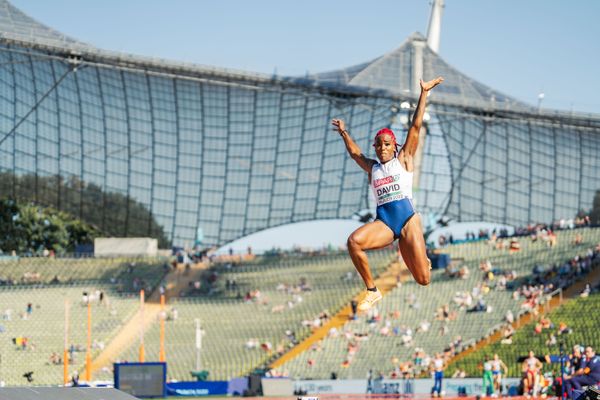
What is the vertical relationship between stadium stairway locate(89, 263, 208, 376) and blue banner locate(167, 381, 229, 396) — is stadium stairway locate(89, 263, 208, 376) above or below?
above

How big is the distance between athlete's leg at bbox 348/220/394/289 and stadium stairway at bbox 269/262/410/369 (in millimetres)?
43753

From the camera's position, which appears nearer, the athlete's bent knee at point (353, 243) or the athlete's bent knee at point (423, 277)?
the athlete's bent knee at point (353, 243)

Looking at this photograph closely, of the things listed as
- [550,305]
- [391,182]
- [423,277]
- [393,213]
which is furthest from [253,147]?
[423,277]

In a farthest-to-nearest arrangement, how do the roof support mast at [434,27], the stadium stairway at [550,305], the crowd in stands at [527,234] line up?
the roof support mast at [434,27] → the crowd in stands at [527,234] → the stadium stairway at [550,305]

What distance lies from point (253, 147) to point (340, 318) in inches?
1192

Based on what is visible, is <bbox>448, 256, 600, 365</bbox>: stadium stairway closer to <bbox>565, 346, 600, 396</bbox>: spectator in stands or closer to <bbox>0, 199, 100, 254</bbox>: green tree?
<bbox>565, 346, 600, 396</bbox>: spectator in stands

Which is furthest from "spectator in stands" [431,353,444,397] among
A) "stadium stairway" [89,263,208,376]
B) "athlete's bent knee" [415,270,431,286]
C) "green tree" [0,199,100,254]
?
"green tree" [0,199,100,254]

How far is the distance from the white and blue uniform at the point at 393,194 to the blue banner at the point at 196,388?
3516cm

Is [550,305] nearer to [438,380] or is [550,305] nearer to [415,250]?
[438,380]

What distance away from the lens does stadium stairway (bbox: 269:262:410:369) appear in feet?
195

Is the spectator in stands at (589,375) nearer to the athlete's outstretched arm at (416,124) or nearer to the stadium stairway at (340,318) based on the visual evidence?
the athlete's outstretched arm at (416,124)

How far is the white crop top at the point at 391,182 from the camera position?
49.4ft

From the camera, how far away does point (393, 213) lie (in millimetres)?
14953

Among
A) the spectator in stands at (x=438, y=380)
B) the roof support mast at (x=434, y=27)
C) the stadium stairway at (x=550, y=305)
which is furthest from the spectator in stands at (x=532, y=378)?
the roof support mast at (x=434, y=27)
